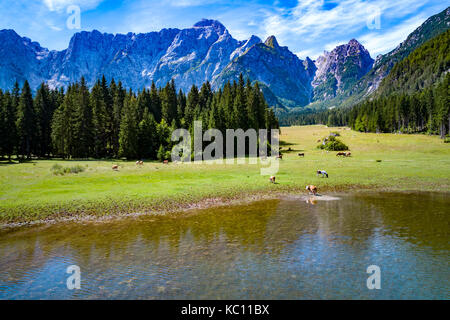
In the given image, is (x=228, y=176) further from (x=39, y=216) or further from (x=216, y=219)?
(x=39, y=216)

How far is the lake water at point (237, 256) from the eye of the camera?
1206cm

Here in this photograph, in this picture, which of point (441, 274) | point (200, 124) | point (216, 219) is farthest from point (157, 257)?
point (200, 124)

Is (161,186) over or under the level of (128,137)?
under

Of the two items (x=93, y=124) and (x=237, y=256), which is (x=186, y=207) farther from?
(x=93, y=124)

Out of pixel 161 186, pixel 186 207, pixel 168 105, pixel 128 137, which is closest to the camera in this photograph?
pixel 186 207

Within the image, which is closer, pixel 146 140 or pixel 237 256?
pixel 237 256

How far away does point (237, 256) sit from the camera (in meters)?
15.6

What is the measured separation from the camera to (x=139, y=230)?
2064 cm

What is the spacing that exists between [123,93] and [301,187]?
9098 centimetres

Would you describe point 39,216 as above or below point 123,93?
below

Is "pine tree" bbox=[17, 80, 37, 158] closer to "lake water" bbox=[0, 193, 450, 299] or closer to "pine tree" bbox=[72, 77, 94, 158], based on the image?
"pine tree" bbox=[72, 77, 94, 158]

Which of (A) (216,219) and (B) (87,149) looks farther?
(B) (87,149)

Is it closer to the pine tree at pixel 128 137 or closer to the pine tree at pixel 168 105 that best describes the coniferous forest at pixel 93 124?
the pine tree at pixel 128 137

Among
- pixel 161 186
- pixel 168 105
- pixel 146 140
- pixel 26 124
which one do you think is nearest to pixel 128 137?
pixel 146 140
